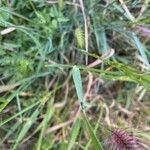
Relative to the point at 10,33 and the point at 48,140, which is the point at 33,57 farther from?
the point at 48,140

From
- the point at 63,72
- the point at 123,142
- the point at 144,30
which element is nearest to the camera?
the point at 123,142

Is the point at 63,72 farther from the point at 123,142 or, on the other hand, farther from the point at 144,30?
the point at 123,142

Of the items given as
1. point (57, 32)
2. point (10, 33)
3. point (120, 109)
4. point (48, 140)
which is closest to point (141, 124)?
point (120, 109)

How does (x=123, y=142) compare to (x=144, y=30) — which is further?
(x=144, y=30)

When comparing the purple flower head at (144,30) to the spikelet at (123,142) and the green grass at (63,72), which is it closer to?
the green grass at (63,72)

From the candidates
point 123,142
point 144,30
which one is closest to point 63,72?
point 144,30

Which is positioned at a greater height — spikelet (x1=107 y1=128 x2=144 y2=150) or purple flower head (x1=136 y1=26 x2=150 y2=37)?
purple flower head (x1=136 y1=26 x2=150 y2=37)

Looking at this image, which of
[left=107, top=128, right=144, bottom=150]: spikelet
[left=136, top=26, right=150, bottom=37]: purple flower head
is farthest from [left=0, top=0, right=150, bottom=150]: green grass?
[left=107, top=128, right=144, bottom=150]: spikelet

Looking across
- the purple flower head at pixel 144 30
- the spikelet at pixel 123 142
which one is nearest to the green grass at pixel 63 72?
→ the purple flower head at pixel 144 30

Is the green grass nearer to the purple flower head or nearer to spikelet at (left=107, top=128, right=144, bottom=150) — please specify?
the purple flower head
